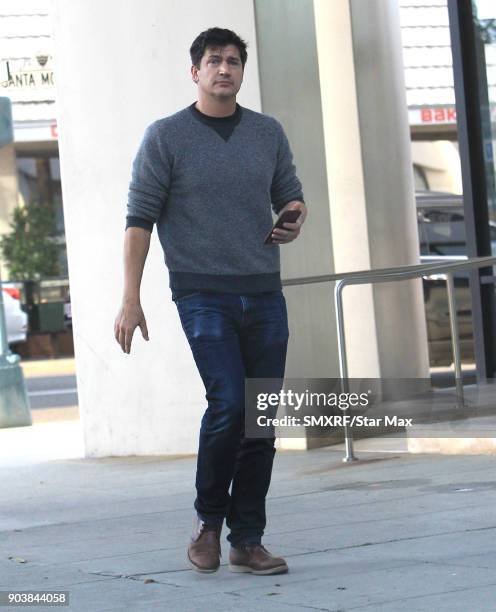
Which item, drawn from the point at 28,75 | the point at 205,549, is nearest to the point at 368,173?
the point at 28,75

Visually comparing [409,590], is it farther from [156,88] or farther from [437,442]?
[156,88]

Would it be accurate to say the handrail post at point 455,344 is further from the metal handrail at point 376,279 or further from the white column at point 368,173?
the white column at point 368,173

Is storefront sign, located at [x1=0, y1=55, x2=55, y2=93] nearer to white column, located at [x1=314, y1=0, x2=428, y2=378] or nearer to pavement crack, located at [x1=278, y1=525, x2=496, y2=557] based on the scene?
→ white column, located at [x1=314, y1=0, x2=428, y2=378]

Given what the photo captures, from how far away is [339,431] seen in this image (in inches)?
371

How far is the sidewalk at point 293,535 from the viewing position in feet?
15.3

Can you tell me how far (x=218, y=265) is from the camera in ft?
16.9

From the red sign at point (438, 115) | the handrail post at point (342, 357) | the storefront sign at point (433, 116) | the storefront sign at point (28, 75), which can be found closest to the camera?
the handrail post at point (342, 357)

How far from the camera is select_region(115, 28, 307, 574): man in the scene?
16.8 feet

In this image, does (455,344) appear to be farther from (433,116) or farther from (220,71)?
(433,116)

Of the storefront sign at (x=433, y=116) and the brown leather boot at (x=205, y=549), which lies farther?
the storefront sign at (x=433, y=116)

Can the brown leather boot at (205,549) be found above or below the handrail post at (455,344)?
below

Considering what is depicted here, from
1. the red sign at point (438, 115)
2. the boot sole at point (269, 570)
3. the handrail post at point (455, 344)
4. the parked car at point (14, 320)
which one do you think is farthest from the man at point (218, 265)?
the red sign at point (438, 115)

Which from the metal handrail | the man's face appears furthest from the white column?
the man's face

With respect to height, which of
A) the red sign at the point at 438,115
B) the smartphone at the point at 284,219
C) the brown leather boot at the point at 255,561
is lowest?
the brown leather boot at the point at 255,561
